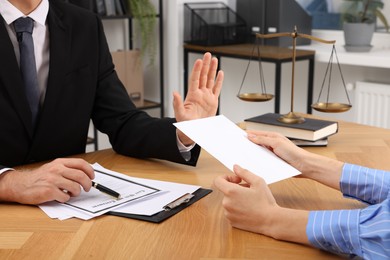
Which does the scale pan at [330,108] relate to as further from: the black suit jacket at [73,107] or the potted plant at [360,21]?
the potted plant at [360,21]

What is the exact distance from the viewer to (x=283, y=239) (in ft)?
3.71

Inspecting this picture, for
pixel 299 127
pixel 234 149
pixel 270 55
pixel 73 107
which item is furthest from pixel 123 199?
pixel 270 55

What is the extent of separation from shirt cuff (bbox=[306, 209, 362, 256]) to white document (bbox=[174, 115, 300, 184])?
0.16 meters

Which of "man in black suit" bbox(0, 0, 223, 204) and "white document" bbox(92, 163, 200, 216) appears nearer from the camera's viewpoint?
"white document" bbox(92, 163, 200, 216)

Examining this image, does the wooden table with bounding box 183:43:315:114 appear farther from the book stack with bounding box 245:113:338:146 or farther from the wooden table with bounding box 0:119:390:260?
the wooden table with bounding box 0:119:390:260

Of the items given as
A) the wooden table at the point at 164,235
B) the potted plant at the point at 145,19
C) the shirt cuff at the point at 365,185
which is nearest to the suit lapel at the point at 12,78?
the wooden table at the point at 164,235

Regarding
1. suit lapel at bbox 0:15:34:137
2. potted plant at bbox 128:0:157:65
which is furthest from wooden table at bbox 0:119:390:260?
potted plant at bbox 128:0:157:65

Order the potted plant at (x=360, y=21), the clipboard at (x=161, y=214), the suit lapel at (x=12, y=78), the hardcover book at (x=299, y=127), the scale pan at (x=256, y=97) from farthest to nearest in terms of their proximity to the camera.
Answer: the potted plant at (x=360, y=21)
the scale pan at (x=256, y=97)
the hardcover book at (x=299, y=127)
the suit lapel at (x=12, y=78)
the clipboard at (x=161, y=214)

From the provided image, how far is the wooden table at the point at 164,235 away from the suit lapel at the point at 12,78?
0.39 metres

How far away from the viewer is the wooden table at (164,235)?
1079 millimetres

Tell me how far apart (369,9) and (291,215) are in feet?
9.41

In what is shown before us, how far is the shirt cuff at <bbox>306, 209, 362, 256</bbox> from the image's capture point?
3.51 feet

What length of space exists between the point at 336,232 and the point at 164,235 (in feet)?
1.05

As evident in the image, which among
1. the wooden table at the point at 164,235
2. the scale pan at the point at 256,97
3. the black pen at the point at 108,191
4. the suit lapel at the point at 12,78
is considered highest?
the suit lapel at the point at 12,78
